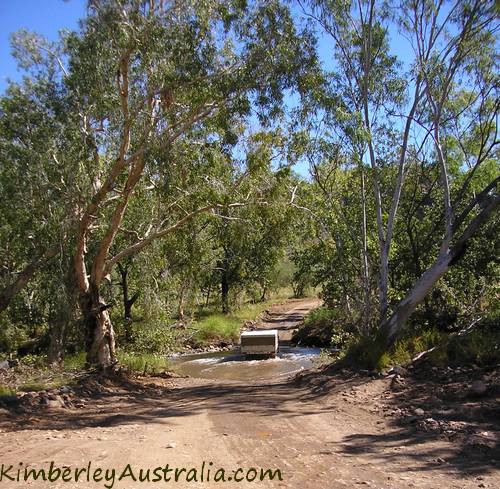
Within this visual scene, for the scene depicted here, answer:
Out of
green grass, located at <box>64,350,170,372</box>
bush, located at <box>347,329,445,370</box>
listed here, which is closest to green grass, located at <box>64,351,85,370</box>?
green grass, located at <box>64,350,170,372</box>

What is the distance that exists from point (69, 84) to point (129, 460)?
8624 mm

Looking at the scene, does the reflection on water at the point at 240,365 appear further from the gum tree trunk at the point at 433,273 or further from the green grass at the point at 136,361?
the gum tree trunk at the point at 433,273

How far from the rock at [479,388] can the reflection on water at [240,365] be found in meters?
11.3

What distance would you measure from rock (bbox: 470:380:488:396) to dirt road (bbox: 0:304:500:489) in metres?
1.37

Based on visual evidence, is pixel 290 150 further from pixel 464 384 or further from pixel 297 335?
pixel 297 335

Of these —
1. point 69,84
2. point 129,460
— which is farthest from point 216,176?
point 129,460

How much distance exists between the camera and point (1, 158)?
12.4m

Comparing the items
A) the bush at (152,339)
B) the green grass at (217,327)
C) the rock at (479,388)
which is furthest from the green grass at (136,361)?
the green grass at (217,327)

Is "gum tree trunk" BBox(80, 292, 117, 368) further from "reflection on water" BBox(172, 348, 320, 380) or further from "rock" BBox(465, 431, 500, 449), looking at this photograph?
"rock" BBox(465, 431, 500, 449)

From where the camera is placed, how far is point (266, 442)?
7027 millimetres

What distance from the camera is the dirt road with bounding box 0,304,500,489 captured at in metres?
5.50

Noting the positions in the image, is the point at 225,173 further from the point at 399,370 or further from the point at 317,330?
the point at 317,330

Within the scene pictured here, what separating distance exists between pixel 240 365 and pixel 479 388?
1582 centimetres

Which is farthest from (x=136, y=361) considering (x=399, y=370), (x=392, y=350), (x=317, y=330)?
(x=317, y=330)
